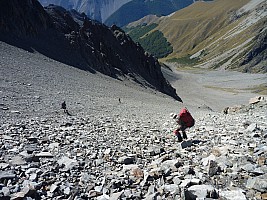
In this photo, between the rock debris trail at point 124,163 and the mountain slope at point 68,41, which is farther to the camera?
the mountain slope at point 68,41

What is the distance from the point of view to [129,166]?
9.16 meters

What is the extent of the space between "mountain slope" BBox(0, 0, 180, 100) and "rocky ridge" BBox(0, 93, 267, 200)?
139 feet

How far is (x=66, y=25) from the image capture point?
72.1 m

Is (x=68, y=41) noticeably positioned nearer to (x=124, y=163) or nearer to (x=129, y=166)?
(x=124, y=163)

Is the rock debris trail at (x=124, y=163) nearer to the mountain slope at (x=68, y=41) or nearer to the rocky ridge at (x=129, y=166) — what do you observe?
the rocky ridge at (x=129, y=166)

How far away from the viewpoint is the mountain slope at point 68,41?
5409 centimetres

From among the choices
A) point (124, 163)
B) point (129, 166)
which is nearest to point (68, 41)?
point (124, 163)

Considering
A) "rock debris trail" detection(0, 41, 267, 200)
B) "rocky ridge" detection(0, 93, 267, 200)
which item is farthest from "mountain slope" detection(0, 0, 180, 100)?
"rocky ridge" detection(0, 93, 267, 200)

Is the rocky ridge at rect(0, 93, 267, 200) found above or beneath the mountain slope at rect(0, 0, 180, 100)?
beneath

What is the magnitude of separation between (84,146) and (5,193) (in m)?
4.52

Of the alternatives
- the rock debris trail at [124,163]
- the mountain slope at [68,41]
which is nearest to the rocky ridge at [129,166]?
the rock debris trail at [124,163]

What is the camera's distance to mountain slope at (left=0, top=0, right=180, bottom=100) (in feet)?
177

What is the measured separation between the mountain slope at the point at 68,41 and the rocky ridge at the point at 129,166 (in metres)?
42.5

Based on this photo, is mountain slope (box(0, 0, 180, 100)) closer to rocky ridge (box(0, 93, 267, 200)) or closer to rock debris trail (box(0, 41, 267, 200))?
rock debris trail (box(0, 41, 267, 200))
